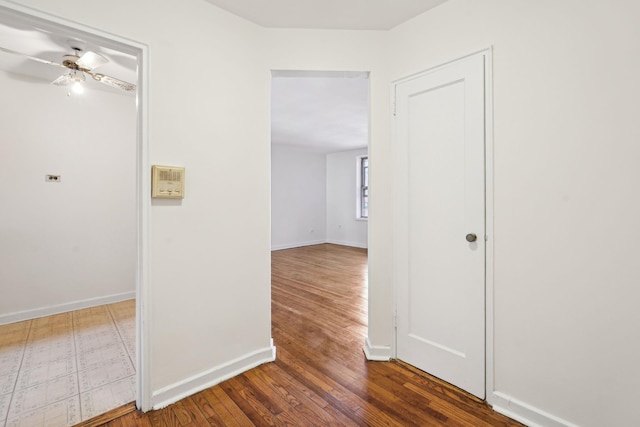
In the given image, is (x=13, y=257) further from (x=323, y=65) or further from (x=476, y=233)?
(x=476, y=233)

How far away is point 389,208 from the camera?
2.21m

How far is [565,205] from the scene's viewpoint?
147 centimetres

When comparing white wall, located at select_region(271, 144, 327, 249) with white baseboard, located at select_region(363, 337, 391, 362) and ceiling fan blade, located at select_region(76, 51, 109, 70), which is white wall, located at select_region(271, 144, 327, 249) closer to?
ceiling fan blade, located at select_region(76, 51, 109, 70)

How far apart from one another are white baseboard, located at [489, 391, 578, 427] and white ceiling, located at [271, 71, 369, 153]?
7.72 feet

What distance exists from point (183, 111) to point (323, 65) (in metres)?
A: 1.08

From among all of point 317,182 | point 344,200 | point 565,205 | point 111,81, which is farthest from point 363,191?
point 565,205

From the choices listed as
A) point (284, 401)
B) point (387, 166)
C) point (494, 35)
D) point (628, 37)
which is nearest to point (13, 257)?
point (284, 401)

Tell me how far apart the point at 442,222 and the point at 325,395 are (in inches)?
53.1

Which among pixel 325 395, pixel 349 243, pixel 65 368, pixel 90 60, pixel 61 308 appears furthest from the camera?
pixel 349 243

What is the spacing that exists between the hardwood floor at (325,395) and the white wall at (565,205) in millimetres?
346

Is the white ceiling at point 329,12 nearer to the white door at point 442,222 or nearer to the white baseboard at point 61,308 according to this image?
the white door at point 442,222

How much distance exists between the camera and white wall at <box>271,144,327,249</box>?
7.52 metres

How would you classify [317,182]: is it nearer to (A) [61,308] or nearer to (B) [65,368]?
(A) [61,308]

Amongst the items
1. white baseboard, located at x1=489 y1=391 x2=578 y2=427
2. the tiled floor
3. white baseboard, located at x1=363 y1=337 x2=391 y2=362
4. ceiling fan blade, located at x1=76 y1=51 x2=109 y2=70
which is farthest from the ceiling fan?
white baseboard, located at x1=489 y1=391 x2=578 y2=427
